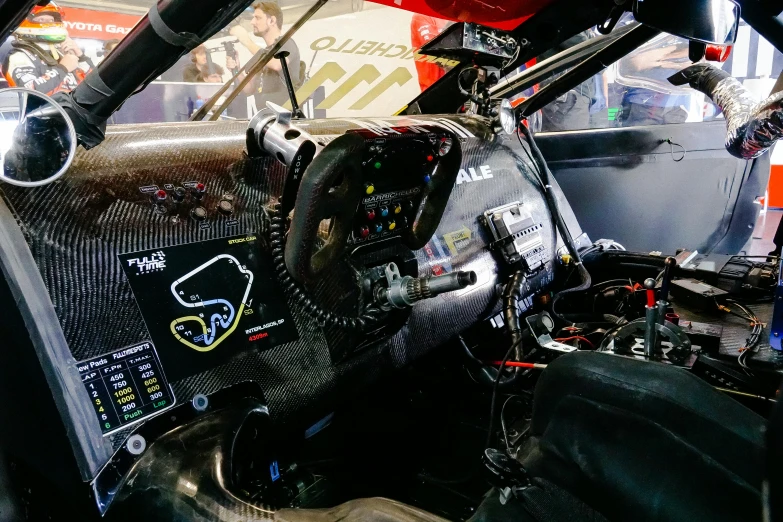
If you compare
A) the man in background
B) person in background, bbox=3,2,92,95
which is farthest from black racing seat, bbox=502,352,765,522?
the man in background

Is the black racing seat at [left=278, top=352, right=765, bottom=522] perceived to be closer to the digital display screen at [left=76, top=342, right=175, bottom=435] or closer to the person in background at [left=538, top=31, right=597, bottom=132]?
the digital display screen at [left=76, top=342, right=175, bottom=435]

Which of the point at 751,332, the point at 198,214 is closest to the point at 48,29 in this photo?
the point at 198,214

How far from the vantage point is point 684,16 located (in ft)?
4.53

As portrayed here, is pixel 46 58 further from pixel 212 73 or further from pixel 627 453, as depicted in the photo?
pixel 627 453

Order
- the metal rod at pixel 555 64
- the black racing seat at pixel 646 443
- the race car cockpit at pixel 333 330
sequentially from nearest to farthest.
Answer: the black racing seat at pixel 646 443, the race car cockpit at pixel 333 330, the metal rod at pixel 555 64

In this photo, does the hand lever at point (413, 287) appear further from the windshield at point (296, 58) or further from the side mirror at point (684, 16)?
the windshield at point (296, 58)

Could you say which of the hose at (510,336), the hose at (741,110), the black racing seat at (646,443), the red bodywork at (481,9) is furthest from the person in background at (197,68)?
the black racing seat at (646,443)

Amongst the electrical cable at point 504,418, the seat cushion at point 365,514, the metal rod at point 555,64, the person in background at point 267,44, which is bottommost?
the electrical cable at point 504,418

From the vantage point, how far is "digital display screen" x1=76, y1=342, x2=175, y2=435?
3.24ft

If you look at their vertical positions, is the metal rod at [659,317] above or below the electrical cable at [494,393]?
above

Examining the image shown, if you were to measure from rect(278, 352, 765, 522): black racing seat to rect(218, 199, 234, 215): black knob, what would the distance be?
592 mm

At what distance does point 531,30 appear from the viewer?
2064 mm

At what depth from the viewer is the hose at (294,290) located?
1249 millimetres

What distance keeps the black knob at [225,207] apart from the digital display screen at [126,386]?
31 centimetres
